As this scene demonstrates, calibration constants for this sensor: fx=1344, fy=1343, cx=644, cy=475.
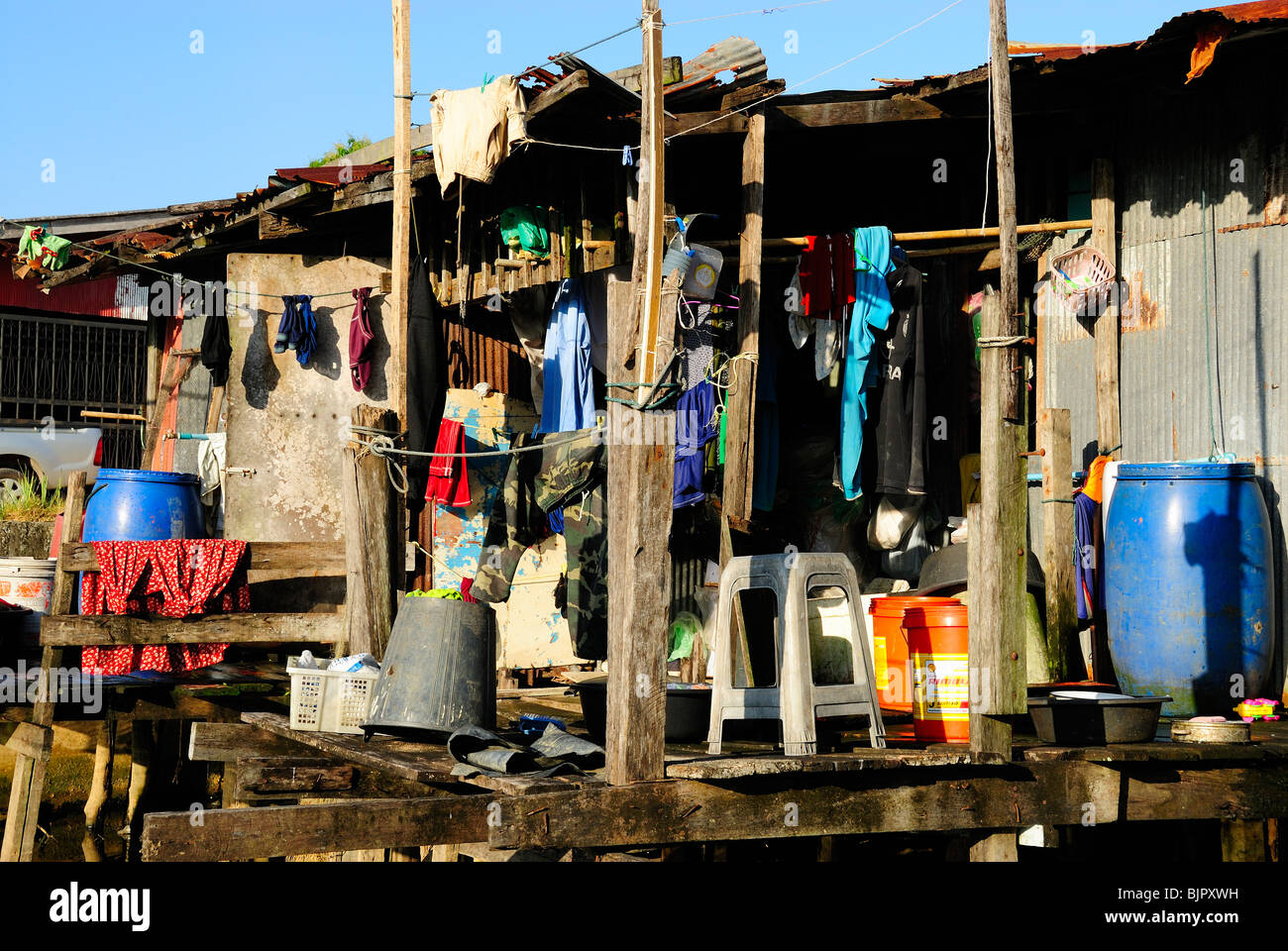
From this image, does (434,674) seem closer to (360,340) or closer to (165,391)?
(360,340)

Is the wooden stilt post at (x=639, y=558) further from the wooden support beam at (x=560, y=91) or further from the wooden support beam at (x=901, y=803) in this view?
the wooden support beam at (x=560, y=91)

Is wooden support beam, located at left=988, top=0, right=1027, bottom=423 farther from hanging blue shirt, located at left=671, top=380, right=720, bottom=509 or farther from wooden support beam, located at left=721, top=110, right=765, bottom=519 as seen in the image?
hanging blue shirt, located at left=671, top=380, right=720, bottom=509

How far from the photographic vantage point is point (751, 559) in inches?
245

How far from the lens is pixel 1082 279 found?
8.59 metres

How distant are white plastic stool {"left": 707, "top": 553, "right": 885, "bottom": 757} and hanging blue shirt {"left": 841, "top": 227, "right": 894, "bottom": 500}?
2.46 m

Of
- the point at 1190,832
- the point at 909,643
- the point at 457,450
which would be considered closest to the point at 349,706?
the point at 909,643

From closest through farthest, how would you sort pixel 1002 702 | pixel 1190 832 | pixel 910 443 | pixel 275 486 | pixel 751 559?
1. pixel 1002 702
2. pixel 751 559
3. pixel 1190 832
4. pixel 910 443
5. pixel 275 486

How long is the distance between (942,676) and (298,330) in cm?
718

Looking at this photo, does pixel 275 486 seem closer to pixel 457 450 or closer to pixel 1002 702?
pixel 457 450

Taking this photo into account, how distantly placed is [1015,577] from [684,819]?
68.0 inches

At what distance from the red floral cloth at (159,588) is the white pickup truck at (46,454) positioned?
703 centimetres

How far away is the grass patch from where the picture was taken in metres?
13.8

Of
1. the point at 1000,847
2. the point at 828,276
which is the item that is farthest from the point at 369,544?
the point at 1000,847

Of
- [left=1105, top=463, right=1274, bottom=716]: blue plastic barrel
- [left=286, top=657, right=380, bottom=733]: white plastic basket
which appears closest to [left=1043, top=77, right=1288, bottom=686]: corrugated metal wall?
[left=1105, top=463, right=1274, bottom=716]: blue plastic barrel
